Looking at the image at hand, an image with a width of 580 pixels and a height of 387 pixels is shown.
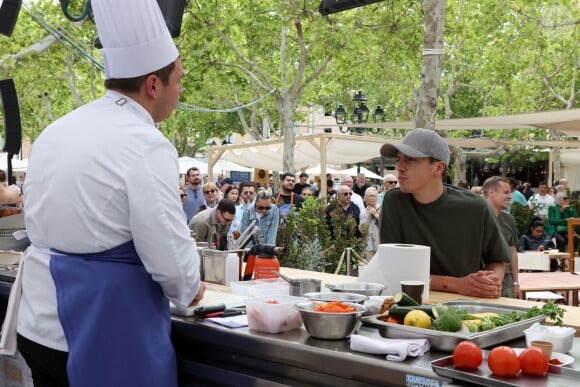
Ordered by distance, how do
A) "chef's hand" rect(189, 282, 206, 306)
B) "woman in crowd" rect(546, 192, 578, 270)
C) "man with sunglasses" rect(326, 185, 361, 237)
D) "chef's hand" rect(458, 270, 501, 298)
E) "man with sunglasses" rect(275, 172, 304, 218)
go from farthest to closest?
"woman in crowd" rect(546, 192, 578, 270), "man with sunglasses" rect(275, 172, 304, 218), "man with sunglasses" rect(326, 185, 361, 237), "chef's hand" rect(458, 270, 501, 298), "chef's hand" rect(189, 282, 206, 306)

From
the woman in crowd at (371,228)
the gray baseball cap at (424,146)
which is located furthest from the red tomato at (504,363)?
the woman in crowd at (371,228)

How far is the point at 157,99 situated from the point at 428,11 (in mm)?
4859

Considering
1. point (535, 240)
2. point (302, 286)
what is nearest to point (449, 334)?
point (302, 286)

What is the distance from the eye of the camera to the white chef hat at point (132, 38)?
245cm

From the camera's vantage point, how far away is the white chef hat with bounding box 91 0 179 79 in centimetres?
245

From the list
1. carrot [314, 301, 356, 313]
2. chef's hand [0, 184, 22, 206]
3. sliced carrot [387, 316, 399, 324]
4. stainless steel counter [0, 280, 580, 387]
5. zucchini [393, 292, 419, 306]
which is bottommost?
stainless steel counter [0, 280, 580, 387]

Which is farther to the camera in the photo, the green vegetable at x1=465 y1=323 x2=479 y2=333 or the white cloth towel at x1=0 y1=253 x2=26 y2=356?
the white cloth towel at x1=0 y1=253 x2=26 y2=356

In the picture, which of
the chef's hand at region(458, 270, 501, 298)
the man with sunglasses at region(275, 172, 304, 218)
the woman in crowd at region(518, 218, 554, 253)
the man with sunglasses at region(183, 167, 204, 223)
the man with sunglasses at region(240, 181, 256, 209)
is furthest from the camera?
the man with sunglasses at region(183, 167, 204, 223)

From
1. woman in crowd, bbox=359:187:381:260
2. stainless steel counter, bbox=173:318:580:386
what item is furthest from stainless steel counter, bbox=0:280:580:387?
woman in crowd, bbox=359:187:381:260

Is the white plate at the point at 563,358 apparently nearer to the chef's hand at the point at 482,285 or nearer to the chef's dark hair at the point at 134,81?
the chef's hand at the point at 482,285

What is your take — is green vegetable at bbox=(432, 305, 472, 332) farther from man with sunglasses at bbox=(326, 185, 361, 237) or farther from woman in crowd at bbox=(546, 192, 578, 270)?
woman in crowd at bbox=(546, 192, 578, 270)

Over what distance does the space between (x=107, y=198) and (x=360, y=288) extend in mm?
1168

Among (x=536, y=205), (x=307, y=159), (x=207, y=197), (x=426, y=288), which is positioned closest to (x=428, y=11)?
(x=426, y=288)

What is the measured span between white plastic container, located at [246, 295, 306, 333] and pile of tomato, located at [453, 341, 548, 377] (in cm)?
69
